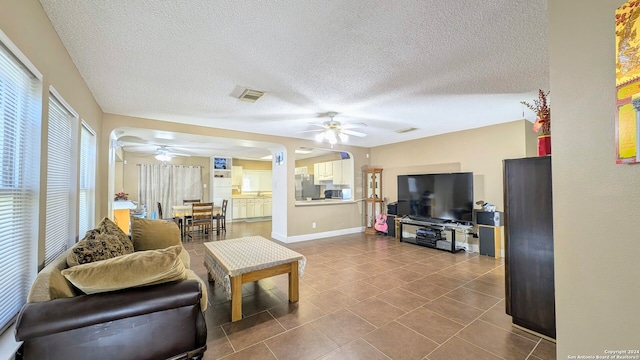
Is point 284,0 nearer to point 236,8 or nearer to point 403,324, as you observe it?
point 236,8

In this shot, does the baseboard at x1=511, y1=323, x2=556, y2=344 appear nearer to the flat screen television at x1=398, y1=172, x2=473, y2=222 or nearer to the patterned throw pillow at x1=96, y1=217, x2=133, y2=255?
the flat screen television at x1=398, y1=172, x2=473, y2=222

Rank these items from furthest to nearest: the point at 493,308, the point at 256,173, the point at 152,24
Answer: the point at 256,173, the point at 493,308, the point at 152,24

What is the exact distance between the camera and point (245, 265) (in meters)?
2.25

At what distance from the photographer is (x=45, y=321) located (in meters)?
1.12

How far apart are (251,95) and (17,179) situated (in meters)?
1.99

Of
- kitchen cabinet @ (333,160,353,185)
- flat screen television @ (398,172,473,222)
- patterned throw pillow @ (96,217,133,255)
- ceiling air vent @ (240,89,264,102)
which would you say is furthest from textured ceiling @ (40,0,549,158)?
kitchen cabinet @ (333,160,353,185)

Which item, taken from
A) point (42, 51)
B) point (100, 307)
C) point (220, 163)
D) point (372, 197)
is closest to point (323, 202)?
point (372, 197)

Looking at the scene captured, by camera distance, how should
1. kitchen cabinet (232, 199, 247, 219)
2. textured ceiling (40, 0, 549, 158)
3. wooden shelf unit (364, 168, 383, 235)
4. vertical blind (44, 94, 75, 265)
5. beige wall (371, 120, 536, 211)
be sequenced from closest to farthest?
textured ceiling (40, 0, 549, 158) < vertical blind (44, 94, 75, 265) < beige wall (371, 120, 536, 211) < wooden shelf unit (364, 168, 383, 235) < kitchen cabinet (232, 199, 247, 219)

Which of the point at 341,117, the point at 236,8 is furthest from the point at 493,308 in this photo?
the point at 236,8

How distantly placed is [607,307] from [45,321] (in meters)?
2.35

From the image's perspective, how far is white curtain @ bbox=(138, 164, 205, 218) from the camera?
7621 millimetres

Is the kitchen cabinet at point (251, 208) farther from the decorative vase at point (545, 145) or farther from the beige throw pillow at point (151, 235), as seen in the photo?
the decorative vase at point (545, 145)

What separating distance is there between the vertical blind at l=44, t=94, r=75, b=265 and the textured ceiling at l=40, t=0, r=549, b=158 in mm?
545

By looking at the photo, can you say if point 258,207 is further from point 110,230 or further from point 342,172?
point 110,230
